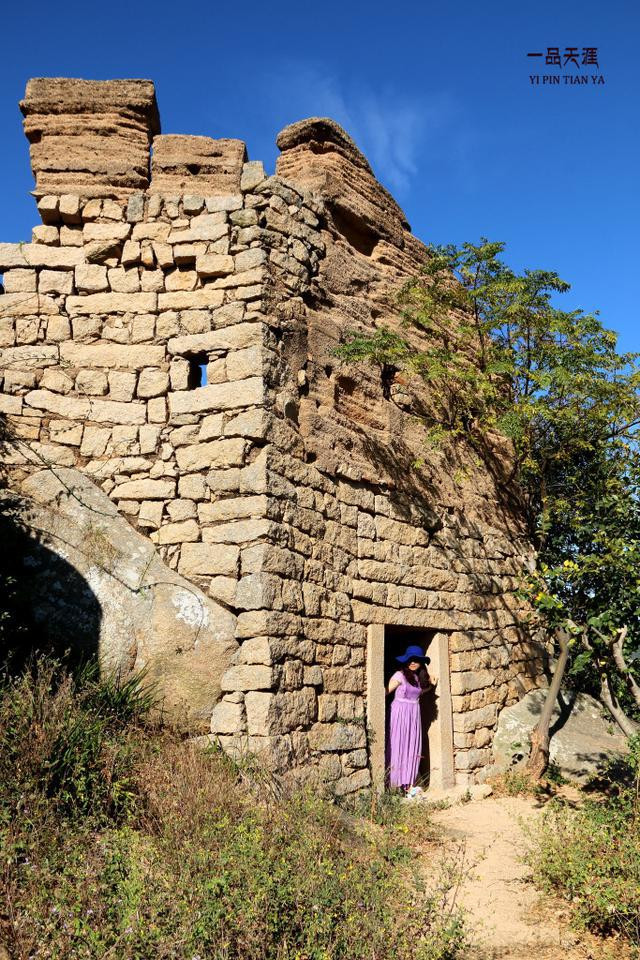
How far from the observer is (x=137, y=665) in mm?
5641

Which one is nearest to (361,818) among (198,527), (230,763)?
(230,763)

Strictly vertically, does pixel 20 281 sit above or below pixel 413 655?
above

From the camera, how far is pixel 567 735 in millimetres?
7914

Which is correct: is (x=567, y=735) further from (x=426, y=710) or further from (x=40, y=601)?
(x=40, y=601)

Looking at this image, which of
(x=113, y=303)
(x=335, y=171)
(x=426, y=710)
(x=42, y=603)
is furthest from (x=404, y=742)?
(x=335, y=171)

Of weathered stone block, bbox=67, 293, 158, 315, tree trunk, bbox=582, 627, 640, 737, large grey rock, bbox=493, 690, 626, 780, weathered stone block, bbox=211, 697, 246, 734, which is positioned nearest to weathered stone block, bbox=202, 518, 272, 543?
weathered stone block, bbox=211, 697, 246, 734

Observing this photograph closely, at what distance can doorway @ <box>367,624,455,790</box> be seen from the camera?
21.6ft

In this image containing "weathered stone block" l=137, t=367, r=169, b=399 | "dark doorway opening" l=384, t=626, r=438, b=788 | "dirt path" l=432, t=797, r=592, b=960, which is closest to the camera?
"dirt path" l=432, t=797, r=592, b=960

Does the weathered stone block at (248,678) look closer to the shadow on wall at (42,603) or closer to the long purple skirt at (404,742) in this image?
the shadow on wall at (42,603)

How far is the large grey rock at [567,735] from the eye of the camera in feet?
25.1

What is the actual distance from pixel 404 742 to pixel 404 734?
0.07 m

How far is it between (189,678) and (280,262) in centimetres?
362

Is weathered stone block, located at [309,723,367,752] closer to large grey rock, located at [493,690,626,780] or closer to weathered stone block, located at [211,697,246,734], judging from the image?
weathered stone block, located at [211,697,246,734]

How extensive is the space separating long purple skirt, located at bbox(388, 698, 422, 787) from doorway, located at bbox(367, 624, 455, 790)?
128mm
